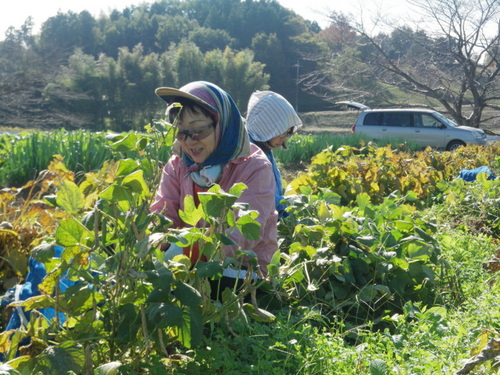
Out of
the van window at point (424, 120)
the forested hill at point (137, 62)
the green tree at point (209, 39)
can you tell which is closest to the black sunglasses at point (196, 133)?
the van window at point (424, 120)

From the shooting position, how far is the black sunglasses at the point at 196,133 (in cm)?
204

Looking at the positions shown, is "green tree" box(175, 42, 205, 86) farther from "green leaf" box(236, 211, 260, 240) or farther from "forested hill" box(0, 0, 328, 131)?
"green leaf" box(236, 211, 260, 240)

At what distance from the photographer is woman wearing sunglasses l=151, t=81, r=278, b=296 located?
2.00 metres

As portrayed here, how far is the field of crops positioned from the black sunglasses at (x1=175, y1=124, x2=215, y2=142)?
1.06 feet

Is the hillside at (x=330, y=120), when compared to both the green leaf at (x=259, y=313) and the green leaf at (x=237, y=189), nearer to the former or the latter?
the green leaf at (x=259, y=313)

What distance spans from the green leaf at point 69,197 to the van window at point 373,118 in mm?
16859

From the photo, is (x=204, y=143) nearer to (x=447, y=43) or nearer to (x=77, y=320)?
(x=77, y=320)

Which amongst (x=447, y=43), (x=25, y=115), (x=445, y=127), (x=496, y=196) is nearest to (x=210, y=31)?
(x=25, y=115)

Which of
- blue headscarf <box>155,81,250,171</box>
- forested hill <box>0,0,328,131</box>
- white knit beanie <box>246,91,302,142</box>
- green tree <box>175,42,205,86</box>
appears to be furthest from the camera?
green tree <box>175,42,205,86</box>

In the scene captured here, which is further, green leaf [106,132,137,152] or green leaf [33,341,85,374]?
green leaf [106,132,137,152]

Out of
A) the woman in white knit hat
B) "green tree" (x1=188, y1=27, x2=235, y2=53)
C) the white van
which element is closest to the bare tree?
the white van

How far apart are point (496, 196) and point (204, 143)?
9.54 ft

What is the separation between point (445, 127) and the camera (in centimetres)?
1625

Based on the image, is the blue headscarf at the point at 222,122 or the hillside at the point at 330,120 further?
the hillside at the point at 330,120
